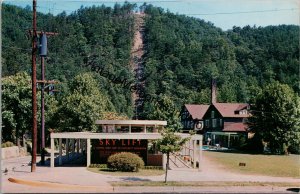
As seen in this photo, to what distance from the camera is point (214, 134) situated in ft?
283

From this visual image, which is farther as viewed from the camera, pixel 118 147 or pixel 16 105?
pixel 16 105

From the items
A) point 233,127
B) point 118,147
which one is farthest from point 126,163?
point 233,127

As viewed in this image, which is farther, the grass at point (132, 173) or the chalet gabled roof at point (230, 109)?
the chalet gabled roof at point (230, 109)

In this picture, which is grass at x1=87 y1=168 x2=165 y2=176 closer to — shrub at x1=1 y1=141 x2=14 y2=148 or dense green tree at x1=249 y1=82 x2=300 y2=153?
shrub at x1=1 y1=141 x2=14 y2=148

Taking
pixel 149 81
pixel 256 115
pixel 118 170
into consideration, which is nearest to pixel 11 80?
pixel 118 170

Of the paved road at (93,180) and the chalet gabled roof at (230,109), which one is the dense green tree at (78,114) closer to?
the paved road at (93,180)

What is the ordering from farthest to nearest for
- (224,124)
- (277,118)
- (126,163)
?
1. (224,124)
2. (277,118)
3. (126,163)

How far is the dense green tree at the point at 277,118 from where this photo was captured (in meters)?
60.0

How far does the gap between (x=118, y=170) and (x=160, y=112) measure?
2042 inches

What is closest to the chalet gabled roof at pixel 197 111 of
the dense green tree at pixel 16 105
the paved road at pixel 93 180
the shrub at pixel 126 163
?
the dense green tree at pixel 16 105

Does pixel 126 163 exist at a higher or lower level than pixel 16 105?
lower

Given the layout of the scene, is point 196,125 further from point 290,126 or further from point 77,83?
point 290,126

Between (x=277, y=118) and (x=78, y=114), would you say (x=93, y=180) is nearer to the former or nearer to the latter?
(x=78, y=114)

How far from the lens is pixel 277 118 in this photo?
60.3 meters
